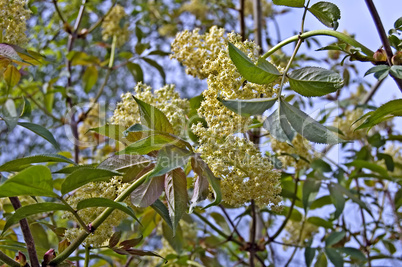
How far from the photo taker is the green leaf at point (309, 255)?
4.76ft

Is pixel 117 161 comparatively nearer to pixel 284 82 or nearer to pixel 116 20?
pixel 284 82

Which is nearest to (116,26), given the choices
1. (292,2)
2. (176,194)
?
(292,2)

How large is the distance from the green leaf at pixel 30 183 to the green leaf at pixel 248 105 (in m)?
0.30

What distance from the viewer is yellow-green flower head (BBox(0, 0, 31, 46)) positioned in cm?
111

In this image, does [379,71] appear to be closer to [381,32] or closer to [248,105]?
[381,32]

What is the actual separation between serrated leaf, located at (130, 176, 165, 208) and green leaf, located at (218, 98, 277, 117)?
8.5 inches

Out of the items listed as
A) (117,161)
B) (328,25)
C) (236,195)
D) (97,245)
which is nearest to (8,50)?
(117,161)

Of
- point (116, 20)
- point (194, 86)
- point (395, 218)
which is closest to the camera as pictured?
point (395, 218)

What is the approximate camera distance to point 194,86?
3.80 metres

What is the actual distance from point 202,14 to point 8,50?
2333 mm

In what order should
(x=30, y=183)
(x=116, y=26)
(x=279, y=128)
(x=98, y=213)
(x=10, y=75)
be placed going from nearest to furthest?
1. (x=30, y=183)
2. (x=279, y=128)
3. (x=98, y=213)
4. (x=10, y=75)
5. (x=116, y=26)

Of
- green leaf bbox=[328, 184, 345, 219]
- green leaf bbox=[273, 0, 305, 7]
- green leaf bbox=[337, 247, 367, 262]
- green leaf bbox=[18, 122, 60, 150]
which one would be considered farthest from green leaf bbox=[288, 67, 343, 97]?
green leaf bbox=[337, 247, 367, 262]

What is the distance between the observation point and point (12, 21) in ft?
3.74

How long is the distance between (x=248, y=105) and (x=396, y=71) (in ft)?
0.94
